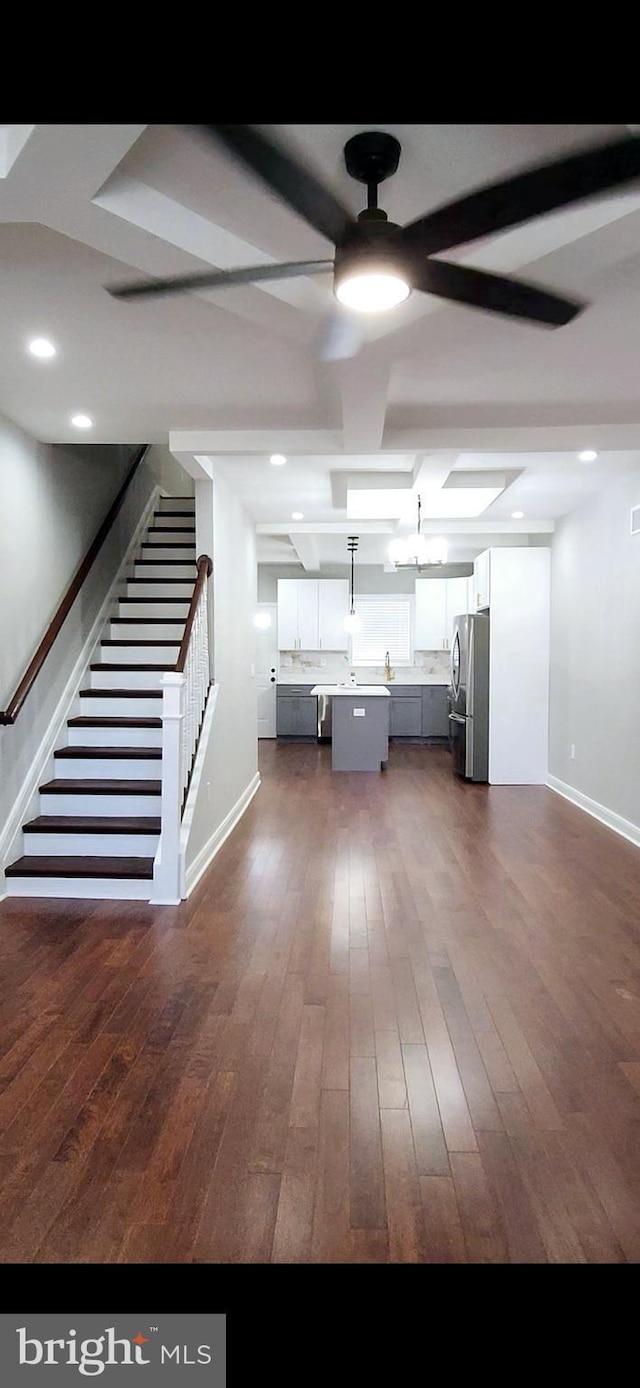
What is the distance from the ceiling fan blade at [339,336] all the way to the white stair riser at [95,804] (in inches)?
110

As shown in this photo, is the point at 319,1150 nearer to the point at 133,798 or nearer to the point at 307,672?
the point at 133,798

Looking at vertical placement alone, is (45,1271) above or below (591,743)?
below

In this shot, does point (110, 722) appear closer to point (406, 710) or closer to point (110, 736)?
point (110, 736)

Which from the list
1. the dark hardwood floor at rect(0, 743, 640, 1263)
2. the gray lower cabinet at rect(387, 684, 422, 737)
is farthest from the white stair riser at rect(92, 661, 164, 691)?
the gray lower cabinet at rect(387, 684, 422, 737)

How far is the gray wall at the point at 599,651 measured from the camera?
18.3 ft

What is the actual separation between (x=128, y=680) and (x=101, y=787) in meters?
1.15

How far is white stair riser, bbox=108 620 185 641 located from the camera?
20.1 ft

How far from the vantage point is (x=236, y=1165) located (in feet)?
6.44

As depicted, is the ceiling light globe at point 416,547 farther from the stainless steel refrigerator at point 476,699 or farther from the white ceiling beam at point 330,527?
the stainless steel refrigerator at point 476,699

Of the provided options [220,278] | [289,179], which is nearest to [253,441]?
[220,278]

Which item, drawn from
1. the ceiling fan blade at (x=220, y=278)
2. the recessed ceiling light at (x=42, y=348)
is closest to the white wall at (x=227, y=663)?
the recessed ceiling light at (x=42, y=348)
